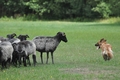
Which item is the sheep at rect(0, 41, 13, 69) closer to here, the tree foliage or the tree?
the tree foliage

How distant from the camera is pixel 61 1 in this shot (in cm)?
8150

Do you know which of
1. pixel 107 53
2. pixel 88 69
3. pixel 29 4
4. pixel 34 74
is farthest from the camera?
pixel 29 4

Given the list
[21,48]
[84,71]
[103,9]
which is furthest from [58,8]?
[84,71]

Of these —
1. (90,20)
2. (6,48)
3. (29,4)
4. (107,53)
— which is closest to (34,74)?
(6,48)

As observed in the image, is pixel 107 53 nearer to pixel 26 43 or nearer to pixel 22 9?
pixel 26 43

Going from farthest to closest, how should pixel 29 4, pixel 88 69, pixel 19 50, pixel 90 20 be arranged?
pixel 29 4
pixel 90 20
pixel 19 50
pixel 88 69

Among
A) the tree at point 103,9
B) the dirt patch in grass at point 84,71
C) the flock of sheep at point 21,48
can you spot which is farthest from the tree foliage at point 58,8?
the dirt patch in grass at point 84,71

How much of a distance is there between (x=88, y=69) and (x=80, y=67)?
0.81 meters

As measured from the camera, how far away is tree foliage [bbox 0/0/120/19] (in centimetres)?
7706

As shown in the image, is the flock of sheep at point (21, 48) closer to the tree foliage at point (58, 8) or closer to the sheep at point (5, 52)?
the sheep at point (5, 52)

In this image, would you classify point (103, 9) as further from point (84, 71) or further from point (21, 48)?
point (84, 71)

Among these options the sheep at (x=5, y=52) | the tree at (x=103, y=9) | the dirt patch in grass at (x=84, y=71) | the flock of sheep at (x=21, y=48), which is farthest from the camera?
the tree at (x=103, y=9)

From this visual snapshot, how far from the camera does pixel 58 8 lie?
270 feet

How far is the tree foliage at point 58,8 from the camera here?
77062 mm
